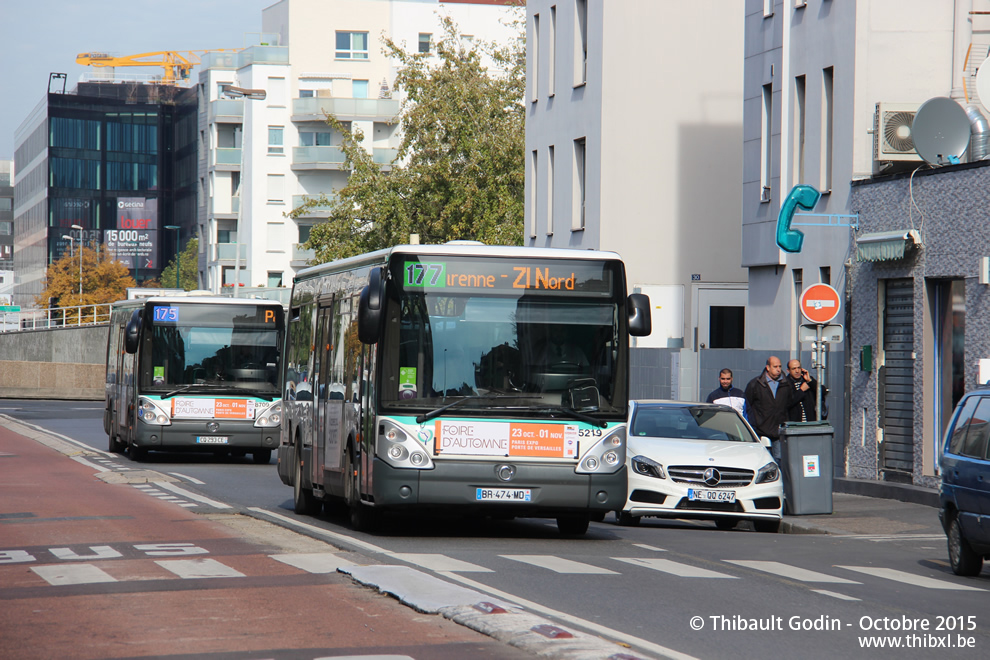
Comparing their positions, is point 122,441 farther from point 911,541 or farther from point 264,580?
point 264,580

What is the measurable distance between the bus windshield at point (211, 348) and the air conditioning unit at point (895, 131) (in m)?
11.1

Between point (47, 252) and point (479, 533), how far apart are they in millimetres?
133363

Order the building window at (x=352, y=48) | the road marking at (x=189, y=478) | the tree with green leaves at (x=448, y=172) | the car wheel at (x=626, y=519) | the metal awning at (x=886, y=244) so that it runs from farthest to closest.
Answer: the building window at (x=352, y=48)
the tree with green leaves at (x=448, y=172)
the road marking at (x=189, y=478)
the metal awning at (x=886, y=244)
the car wheel at (x=626, y=519)

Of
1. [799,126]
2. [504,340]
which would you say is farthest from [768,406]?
[504,340]

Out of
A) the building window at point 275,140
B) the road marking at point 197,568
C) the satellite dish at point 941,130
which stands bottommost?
the road marking at point 197,568

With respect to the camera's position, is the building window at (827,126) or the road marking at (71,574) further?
Result: the building window at (827,126)

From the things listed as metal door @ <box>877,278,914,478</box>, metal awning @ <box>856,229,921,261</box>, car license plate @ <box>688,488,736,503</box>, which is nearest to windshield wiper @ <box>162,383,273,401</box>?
metal awning @ <box>856,229,921,261</box>

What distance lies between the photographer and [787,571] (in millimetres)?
12742

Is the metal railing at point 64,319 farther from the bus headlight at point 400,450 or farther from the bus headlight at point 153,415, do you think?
the bus headlight at point 400,450

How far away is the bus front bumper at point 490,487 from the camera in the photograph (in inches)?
559

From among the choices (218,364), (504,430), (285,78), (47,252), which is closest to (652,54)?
(218,364)

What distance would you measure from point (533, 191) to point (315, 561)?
97.7 feet

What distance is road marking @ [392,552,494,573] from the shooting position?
1178 centimetres

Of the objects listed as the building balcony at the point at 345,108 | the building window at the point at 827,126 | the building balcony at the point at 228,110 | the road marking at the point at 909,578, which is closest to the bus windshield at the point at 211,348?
the building window at the point at 827,126
